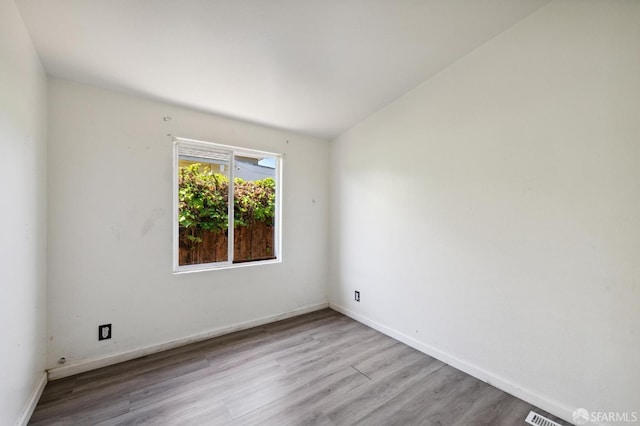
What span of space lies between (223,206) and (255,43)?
5.40 feet

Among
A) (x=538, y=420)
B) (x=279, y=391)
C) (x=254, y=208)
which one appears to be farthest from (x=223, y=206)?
(x=538, y=420)

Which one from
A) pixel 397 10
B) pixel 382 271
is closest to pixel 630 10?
pixel 397 10

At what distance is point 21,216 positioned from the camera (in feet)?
5.16

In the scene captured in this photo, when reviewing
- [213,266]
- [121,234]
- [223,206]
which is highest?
[223,206]

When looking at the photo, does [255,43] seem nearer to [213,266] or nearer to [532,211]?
[213,266]

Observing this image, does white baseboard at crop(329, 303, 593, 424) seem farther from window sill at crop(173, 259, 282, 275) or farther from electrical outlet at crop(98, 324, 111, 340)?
electrical outlet at crop(98, 324, 111, 340)

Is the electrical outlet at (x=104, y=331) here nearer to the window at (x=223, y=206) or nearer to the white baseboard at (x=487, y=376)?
the window at (x=223, y=206)

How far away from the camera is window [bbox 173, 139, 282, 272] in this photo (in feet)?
8.72

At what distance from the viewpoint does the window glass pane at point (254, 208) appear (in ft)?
9.93

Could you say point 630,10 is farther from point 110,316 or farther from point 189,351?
point 110,316

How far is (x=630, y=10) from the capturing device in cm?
150

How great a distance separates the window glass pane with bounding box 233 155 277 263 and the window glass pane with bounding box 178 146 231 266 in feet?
0.47

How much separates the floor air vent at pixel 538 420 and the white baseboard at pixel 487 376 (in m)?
Result: 0.09

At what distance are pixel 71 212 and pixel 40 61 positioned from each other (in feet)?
3.59
